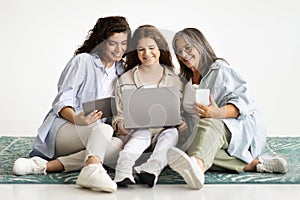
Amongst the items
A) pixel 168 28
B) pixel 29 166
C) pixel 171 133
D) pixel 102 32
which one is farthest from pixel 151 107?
pixel 168 28

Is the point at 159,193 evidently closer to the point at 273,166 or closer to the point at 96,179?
the point at 96,179

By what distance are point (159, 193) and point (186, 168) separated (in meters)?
0.14

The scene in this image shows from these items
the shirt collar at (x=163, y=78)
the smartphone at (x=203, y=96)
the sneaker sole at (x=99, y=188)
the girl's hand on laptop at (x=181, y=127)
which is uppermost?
the shirt collar at (x=163, y=78)

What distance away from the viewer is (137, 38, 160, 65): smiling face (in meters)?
3.31

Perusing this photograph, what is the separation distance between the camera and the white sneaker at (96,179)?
303 centimetres

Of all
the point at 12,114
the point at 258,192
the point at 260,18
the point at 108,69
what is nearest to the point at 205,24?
the point at 260,18

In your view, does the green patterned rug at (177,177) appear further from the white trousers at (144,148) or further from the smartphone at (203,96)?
the smartphone at (203,96)

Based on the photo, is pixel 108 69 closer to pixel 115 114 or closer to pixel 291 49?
pixel 115 114

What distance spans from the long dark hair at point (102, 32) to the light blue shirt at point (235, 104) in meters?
0.38

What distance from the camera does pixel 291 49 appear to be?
5.93 m

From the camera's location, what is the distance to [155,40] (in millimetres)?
3334

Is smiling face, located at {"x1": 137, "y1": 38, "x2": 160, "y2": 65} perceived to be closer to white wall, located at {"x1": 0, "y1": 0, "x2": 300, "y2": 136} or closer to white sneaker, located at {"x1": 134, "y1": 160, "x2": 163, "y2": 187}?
white sneaker, located at {"x1": 134, "y1": 160, "x2": 163, "y2": 187}

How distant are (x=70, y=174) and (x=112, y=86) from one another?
0.41m

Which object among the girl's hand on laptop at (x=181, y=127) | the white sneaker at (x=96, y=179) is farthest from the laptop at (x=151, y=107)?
the white sneaker at (x=96, y=179)
